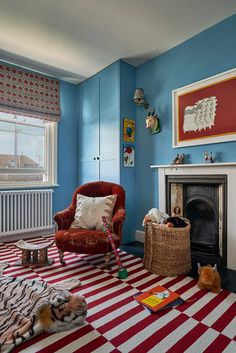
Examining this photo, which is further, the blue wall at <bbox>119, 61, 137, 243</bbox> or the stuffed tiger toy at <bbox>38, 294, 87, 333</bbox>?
the blue wall at <bbox>119, 61, 137, 243</bbox>

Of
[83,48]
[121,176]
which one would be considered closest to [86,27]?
[83,48]

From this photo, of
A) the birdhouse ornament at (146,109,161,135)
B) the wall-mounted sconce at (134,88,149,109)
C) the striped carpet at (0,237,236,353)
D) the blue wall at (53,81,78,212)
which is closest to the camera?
the striped carpet at (0,237,236,353)

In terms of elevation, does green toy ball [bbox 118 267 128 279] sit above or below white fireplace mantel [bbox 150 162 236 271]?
below

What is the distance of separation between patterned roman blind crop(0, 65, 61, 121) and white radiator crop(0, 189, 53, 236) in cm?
122

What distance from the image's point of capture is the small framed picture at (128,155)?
3.19m

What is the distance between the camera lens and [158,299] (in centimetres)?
167

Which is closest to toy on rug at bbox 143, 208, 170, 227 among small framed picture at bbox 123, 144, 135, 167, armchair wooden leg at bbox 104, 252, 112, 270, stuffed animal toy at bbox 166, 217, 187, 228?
stuffed animal toy at bbox 166, 217, 187, 228

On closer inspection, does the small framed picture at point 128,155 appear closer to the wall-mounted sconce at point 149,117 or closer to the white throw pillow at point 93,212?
the wall-mounted sconce at point 149,117

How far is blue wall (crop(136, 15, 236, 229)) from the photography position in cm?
237

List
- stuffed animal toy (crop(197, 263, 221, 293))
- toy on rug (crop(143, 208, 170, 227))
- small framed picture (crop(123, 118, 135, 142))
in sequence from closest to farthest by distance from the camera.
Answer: stuffed animal toy (crop(197, 263, 221, 293)) < toy on rug (crop(143, 208, 170, 227)) < small framed picture (crop(123, 118, 135, 142))

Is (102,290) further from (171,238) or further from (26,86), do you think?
(26,86)

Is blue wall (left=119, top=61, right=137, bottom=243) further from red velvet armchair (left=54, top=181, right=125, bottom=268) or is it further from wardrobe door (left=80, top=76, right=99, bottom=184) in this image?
red velvet armchair (left=54, top=181, right=125, bottom=268)

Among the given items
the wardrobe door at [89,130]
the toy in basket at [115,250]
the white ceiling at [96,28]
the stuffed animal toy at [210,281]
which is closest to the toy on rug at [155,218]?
the toy in basket at [115,250]

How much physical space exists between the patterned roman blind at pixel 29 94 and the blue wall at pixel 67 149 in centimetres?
21
